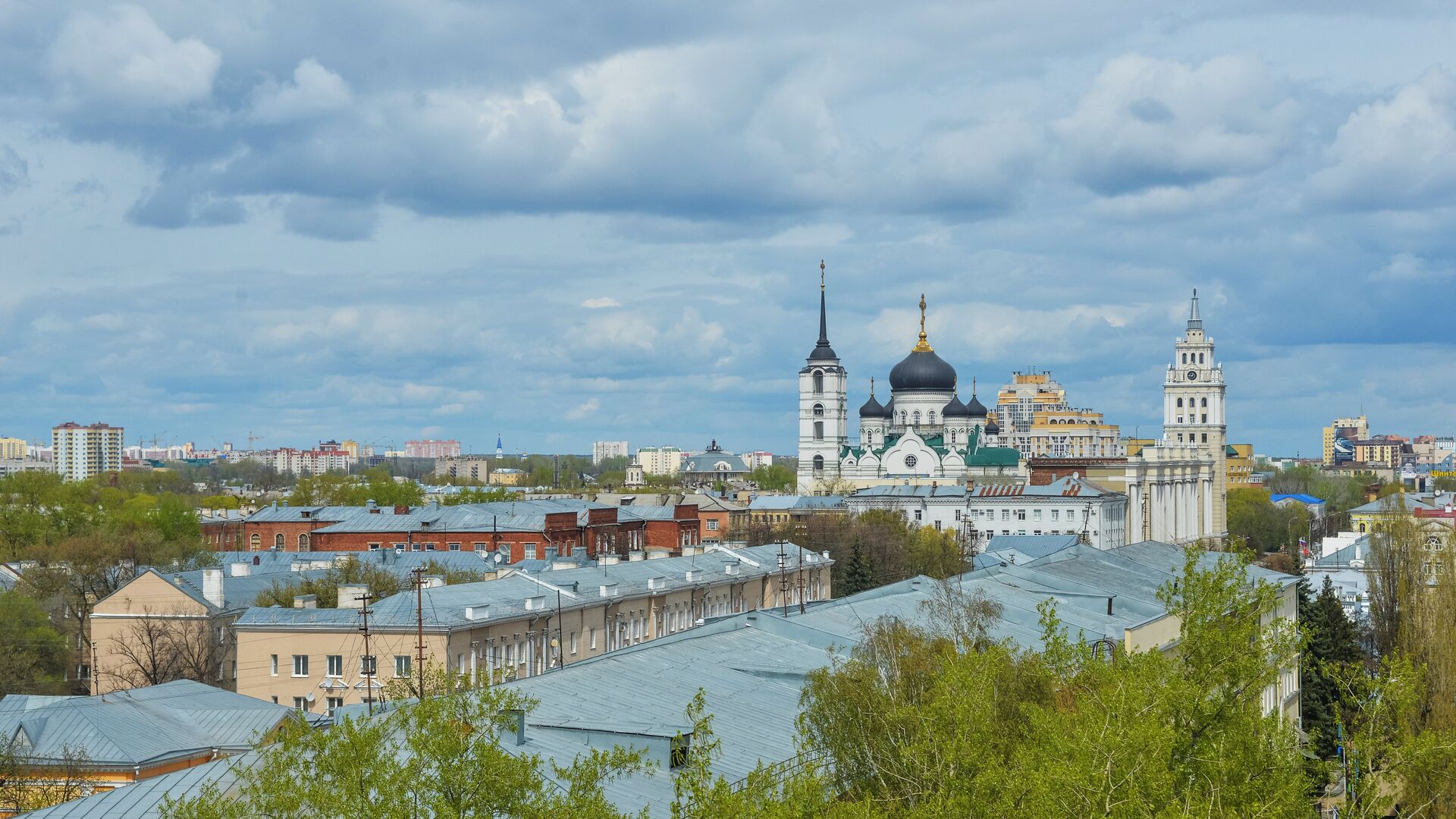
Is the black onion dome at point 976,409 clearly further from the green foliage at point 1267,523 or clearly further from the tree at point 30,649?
the tree at point 30,649

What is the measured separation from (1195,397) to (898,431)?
23.8 metres

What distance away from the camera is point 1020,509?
103625 mm

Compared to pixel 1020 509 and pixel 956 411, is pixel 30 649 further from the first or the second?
pixel 956 411

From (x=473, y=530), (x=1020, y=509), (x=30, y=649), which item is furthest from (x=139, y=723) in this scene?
(x=1020, y=509)

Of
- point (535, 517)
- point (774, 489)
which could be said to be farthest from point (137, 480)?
point (535, 517)

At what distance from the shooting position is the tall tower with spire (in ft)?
450

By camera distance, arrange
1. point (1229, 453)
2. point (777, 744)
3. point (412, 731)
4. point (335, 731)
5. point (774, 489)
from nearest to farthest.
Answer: point (335, 731) → point (412, 731) → point (777, 744) → point (774, 489) → point (1229, 453)

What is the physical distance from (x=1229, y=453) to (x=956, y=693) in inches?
7400

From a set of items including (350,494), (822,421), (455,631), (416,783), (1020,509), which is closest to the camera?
(416,783)

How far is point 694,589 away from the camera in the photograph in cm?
5141

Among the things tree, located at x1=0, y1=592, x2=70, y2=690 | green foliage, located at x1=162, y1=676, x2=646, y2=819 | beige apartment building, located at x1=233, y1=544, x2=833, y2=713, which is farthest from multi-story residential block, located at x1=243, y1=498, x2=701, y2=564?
green foliage, located at x1=162, y1=676, x2=646, y2=819

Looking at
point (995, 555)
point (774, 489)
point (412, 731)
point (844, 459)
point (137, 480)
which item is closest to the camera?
point (412, 731)

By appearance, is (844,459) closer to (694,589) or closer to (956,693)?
(694,589)

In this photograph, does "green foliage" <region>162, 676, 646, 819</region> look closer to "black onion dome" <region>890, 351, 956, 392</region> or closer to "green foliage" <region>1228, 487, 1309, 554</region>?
"green foliage" <region>1228, 487, 1309, 554</region>
